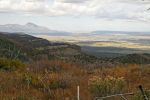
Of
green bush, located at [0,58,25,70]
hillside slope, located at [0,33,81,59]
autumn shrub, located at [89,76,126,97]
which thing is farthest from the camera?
hillside slope, located at [0,33,81,59]

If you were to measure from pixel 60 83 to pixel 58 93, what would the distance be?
5.70ft

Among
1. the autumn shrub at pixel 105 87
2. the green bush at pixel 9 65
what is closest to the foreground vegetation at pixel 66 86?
the autumn shrub at pixel 105 87

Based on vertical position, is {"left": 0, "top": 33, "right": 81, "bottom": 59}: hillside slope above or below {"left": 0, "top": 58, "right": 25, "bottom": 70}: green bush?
below

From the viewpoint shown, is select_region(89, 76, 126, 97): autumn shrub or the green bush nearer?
select_region(89, 76, 126, 97): autumn shrub

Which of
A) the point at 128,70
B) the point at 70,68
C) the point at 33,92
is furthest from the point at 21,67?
the point at 33,92

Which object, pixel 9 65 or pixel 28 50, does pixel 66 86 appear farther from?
pixel 28 50

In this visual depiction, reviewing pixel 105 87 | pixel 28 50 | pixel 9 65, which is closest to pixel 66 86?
pixel 105 87

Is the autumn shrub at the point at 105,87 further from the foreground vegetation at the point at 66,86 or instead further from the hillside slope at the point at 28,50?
the hillside slope at the point at 28,50

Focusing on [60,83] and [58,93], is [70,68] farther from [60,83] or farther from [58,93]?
[58,93]

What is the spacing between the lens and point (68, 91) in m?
9.97

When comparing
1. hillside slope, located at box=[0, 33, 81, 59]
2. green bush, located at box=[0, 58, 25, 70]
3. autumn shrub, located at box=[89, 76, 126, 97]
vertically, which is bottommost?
hillside slope, located at box=[0, 33, 81, 59]

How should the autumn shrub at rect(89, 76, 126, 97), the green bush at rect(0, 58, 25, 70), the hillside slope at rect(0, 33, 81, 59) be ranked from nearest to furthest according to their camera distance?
the autumn shrub at rect(89, 76, 126, 97) → the green bush at rect(0, 58, 25, 70) → the hillside slope at rect(0, 33, 81, 59)

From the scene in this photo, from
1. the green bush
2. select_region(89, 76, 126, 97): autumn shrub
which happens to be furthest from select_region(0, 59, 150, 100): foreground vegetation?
the green bush

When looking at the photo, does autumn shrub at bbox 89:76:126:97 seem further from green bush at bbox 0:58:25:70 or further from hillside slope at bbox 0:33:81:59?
hillside slope at bbox 0:33:81:59
